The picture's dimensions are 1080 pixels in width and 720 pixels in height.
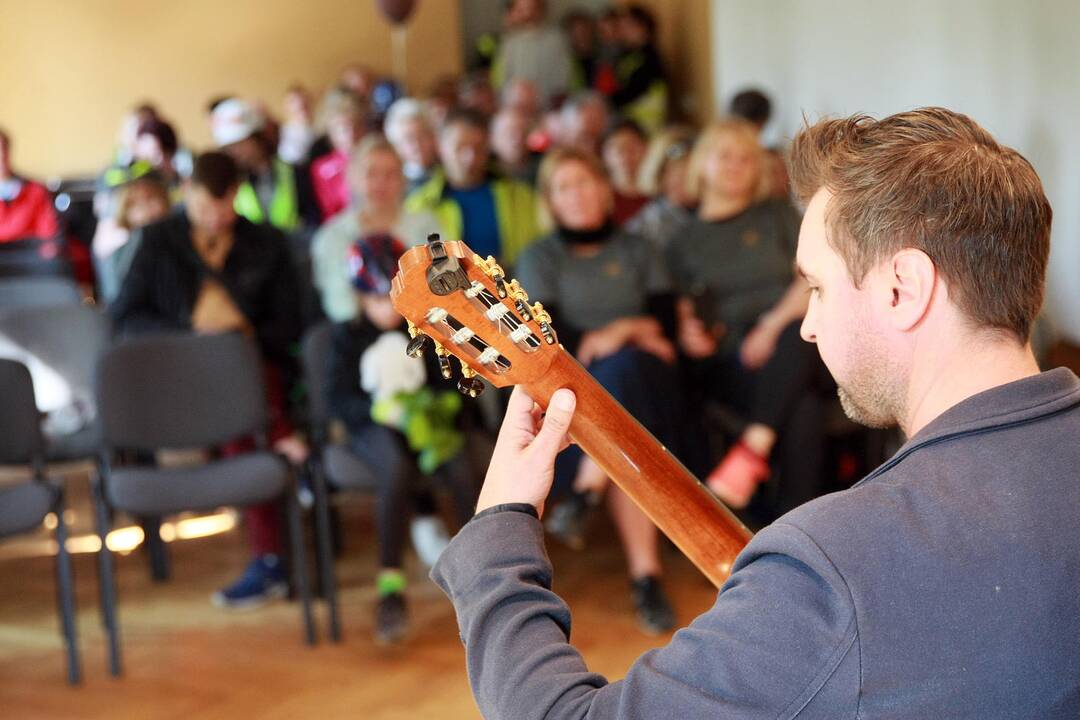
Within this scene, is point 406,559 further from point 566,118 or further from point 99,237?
point 566,118

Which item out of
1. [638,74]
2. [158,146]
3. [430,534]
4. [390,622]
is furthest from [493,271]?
[638,74]

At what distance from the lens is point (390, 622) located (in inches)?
140

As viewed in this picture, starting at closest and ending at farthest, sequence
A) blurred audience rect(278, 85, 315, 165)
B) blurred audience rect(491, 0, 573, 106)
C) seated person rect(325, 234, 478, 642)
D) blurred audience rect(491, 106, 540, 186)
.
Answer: seated person rect(325, 234, 478, 642) → blurred audience rect(491, 106, 540, 186) → blurred audience rect(278, 85, 315, 165) → blurred audience rect(491, 0, 573, 106)

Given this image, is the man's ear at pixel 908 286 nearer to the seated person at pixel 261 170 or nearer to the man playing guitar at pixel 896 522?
the man playing guitar at pixel 896 522

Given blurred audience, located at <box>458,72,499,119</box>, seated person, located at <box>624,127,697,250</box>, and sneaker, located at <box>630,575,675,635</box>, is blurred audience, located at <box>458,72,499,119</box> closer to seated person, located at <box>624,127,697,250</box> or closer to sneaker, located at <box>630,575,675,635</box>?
seated person, located at <box>624,127,697,250</box>

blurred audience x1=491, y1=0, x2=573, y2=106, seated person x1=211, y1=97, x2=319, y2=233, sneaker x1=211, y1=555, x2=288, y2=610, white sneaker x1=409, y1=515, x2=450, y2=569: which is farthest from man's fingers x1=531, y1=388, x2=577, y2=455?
blurred audience x1=491, y1=0, x2=573, y2=106

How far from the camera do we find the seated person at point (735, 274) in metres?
3.93

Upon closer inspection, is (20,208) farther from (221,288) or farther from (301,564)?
(301,564)

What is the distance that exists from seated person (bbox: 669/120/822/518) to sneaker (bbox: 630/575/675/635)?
0.42 meters

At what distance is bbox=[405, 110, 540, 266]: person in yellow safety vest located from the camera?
481 centimetres

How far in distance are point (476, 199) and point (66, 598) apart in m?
2.22

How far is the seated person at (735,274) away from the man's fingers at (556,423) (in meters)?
2.69

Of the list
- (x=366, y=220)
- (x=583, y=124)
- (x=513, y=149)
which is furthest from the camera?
(x=583, y=124)

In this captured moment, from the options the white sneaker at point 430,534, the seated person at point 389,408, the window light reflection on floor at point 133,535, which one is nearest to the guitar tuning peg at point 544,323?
the seated person at point 389,408
